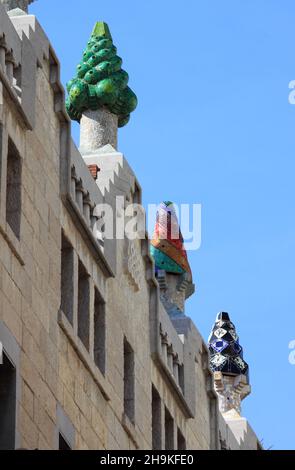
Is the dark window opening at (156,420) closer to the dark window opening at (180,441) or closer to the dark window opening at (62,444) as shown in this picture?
the dark window opening at (180,441)

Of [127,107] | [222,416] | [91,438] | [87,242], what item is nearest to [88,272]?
[87,242]

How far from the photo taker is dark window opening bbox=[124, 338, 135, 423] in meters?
36.7

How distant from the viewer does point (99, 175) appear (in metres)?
37.5

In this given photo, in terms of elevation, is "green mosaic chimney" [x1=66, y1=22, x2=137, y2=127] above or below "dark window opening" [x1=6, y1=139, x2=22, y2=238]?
above

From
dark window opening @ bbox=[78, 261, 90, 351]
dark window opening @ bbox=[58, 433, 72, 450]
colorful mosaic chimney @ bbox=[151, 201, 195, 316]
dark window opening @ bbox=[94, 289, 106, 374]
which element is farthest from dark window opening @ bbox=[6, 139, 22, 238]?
colorful mosaic chimney @ bbox=[151, 201, 195, 316]

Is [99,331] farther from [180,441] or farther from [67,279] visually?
[180,441]

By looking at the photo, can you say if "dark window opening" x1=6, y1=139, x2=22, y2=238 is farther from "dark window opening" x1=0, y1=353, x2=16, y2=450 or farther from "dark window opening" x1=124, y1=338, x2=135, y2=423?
"dark window opening" x1=124, y1=338, x2=135, y2=423

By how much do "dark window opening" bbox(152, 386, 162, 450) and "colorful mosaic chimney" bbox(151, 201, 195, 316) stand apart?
3930mm

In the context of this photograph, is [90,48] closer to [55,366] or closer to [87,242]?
[87,242]

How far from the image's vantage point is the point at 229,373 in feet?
159

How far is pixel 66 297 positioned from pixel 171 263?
9.19 m

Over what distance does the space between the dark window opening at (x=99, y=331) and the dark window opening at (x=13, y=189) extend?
172 inches

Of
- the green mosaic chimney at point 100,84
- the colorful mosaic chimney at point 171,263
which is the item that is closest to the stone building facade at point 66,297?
the green mosaic chimney at point 100,84

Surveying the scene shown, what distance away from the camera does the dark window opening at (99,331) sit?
3509cm
